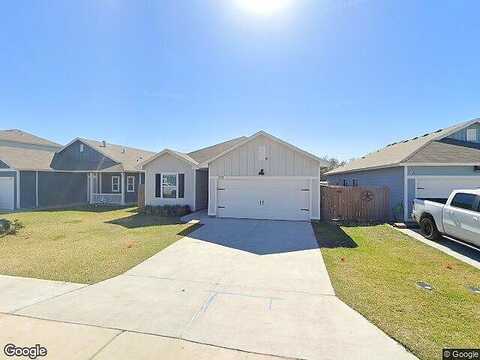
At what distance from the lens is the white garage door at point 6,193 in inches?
782

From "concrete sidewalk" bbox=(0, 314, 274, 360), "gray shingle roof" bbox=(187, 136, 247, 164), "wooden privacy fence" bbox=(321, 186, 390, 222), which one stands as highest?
"gray shingle roof" bbox=(187, 136, 247, 164)

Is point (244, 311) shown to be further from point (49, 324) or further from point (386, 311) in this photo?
point (49, 324)

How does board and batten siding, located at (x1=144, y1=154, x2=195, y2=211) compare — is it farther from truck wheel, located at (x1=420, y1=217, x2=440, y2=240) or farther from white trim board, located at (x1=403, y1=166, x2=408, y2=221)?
truck wheel, located at (x1=420, y1=217, x2=440, y2=240)

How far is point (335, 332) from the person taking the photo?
13.4 feet

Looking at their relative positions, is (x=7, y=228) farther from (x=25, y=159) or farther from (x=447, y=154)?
(x=447, y=154)

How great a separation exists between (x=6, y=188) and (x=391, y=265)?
2366 centimetres

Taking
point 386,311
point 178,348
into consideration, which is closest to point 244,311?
point 178,348

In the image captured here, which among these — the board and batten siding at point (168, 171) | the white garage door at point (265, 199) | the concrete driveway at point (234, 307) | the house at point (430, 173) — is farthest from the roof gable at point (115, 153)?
the house at point (430, 173)

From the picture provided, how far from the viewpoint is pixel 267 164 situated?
14680 mm

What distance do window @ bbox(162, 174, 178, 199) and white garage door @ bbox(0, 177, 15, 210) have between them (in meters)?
10.9

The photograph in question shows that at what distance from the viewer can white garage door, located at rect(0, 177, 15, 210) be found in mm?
19859

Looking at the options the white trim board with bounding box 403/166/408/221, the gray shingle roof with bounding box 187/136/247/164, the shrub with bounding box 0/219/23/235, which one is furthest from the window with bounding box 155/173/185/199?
the white trim board with bounding box 403/166/408/221

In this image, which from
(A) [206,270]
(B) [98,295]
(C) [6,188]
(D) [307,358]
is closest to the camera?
(D) [307,358]

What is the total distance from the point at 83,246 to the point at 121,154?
17798 millimetres
